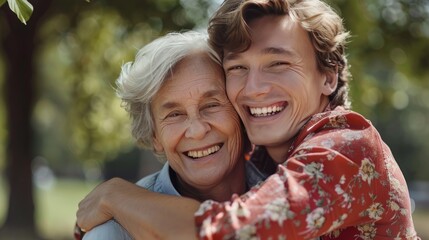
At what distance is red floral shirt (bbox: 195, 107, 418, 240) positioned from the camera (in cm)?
222

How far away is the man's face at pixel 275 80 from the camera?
2783 mm

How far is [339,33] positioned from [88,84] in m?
10.8

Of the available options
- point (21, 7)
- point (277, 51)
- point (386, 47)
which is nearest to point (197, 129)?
point (277, 51)

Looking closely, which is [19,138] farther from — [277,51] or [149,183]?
[277,51]

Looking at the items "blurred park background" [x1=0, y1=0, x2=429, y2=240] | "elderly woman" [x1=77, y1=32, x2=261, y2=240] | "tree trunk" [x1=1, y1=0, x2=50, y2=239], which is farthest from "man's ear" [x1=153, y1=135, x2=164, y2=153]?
"tree trunk" [x1=1, y1=0, x2=50, y2=239]

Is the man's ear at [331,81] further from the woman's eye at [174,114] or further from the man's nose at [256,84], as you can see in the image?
the woman's eye at [174,114]

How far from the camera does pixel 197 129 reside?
294cm

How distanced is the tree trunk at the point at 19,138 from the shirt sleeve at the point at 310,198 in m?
10.3

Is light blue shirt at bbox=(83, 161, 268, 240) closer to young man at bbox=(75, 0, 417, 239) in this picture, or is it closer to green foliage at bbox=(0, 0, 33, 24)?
young man at bbox=(75, 0, 417, 239)

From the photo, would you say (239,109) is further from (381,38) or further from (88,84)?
(88,84)

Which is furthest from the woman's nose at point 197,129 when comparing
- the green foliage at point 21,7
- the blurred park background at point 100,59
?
the blurred park background at point 100,59

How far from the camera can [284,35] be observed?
2789 mm

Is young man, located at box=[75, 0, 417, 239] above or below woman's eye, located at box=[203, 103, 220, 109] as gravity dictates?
above

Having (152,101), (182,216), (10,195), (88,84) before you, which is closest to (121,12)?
(88,84)
